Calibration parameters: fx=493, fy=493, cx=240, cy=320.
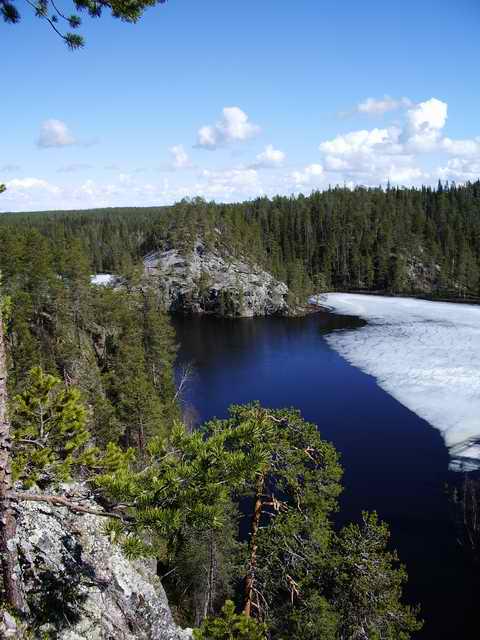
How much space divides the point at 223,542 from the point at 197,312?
7885cm

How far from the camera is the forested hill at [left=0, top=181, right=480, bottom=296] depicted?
107 meters

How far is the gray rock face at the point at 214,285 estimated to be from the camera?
310 ft

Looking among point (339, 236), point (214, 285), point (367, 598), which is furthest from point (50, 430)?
point (339, 236)

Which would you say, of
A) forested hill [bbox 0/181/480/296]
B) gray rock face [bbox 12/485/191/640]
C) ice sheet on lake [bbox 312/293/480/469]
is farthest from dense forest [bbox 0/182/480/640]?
forested hill [bbox 0/181/480/296]

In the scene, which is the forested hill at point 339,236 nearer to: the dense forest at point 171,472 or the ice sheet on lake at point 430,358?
the ice sheet on lake at point 430,358

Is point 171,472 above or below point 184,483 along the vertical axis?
above

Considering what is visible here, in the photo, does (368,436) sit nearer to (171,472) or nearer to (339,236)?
(171,472)

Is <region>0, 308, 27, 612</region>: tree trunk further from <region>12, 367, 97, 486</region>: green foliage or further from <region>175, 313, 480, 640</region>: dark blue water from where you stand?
<region>175, 313, 480, 640</region>: dark blue water

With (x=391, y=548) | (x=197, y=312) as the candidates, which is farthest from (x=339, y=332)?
(x=391, y=548)

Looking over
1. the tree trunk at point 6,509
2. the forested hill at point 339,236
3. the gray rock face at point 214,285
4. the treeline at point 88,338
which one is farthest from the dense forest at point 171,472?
the forested hill at point 339,236

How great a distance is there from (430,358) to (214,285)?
5177 centimetres

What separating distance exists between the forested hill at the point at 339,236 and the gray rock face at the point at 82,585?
293 feet

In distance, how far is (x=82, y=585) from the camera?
27.1 ft

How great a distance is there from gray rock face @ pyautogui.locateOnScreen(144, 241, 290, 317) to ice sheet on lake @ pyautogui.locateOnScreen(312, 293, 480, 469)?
14320 mm
